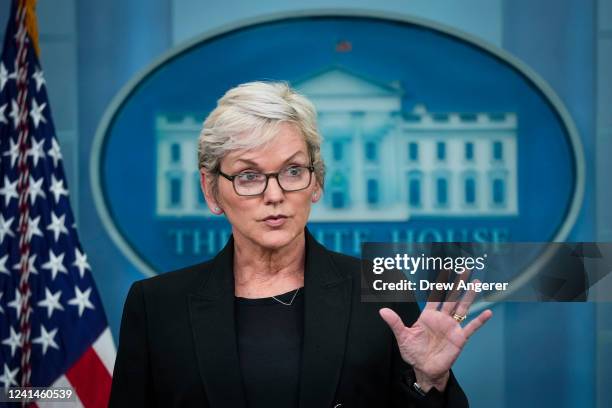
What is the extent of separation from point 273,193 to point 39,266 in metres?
1.54

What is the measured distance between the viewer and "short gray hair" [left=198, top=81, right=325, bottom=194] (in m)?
1.74

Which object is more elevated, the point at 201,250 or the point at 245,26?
the point at 245,26

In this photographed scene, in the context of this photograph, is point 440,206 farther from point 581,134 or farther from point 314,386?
point 314,386

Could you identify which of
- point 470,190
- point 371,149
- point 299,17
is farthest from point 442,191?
point 299,17

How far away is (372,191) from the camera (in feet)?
9.78

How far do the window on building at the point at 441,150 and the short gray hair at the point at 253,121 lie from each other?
1229 millimetres

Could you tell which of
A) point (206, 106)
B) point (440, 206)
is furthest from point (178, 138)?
point (440, 206)

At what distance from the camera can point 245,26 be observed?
2973 mm

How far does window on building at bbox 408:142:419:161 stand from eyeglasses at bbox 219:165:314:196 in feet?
4.12

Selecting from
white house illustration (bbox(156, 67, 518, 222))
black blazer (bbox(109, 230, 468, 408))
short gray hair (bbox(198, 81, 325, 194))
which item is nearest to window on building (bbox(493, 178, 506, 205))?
white house illustration (bbox(156, 67, 518, 222))

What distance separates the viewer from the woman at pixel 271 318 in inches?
66.8

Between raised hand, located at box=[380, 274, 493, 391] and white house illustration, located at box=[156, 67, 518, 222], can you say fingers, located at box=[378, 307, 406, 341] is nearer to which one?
raised hand, located at box=[380, 274, 493, 391]

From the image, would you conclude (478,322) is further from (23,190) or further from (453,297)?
(23,190)

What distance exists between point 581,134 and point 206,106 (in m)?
1.55
